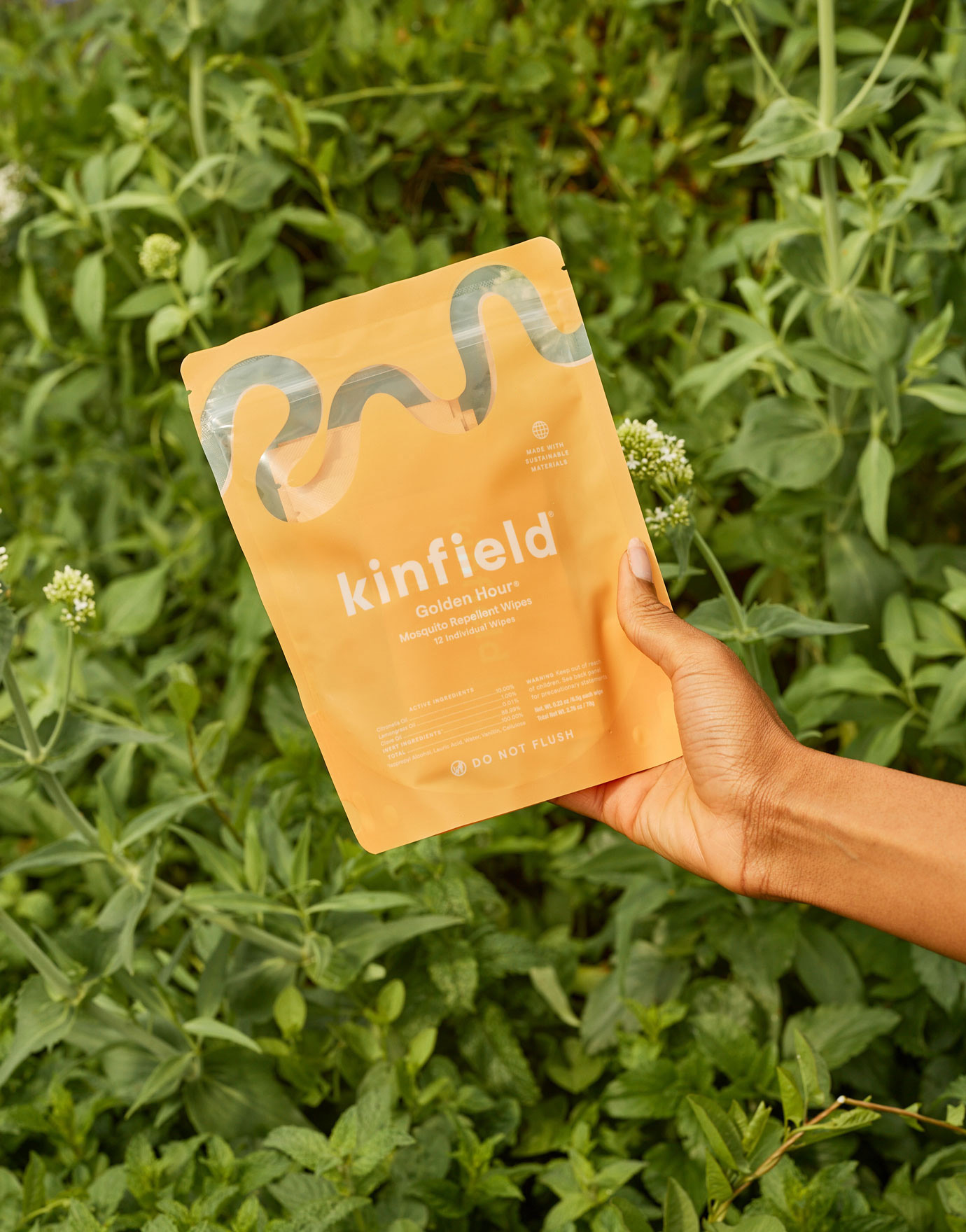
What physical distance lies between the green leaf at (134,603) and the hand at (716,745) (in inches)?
48.4

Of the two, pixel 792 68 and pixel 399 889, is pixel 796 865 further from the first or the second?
pixel 792 68

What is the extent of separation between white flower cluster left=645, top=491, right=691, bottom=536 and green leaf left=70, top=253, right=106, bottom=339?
58.6 inches

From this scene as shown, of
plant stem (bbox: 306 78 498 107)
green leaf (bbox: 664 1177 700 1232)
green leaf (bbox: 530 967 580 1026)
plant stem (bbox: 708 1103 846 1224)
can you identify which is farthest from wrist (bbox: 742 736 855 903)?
plant stem (bbox: 306 78 498 107)

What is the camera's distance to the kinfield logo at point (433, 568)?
47.0 inches

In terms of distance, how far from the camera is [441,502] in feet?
3.92

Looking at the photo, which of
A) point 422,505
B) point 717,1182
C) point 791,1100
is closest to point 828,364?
point 422,505

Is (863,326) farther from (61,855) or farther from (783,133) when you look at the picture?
(61,855)

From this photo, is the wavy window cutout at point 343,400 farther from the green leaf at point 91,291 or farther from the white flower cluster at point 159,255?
the green leaf at point 91,291

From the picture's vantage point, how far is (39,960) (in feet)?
3.79

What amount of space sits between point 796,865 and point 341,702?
2.06 ft

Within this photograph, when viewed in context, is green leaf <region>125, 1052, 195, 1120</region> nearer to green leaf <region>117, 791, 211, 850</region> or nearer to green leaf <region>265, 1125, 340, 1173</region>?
green leaf <region>265, 1125, 340, 1173</region>

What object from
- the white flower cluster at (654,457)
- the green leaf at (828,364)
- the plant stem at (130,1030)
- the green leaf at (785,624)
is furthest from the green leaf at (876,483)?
the plant stem at (130,1030)

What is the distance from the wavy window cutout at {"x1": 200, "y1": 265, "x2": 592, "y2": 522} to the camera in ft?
3.92

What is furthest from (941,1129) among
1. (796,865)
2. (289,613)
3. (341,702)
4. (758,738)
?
(289,613)
